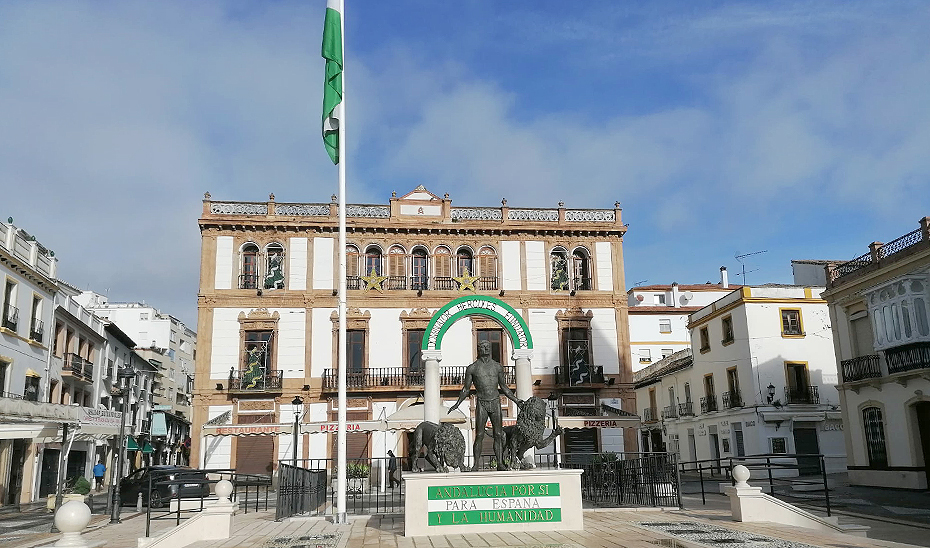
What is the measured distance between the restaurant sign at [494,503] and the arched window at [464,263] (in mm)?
20334

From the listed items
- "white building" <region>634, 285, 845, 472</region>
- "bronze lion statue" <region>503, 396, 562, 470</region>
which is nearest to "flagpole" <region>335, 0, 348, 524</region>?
Answer: "bronze lion statue" <region>503, 396, 562, 470</region>

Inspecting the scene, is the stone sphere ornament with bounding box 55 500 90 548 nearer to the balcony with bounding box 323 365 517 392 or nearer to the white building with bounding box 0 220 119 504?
the white building with bounding box 0 220 119 504

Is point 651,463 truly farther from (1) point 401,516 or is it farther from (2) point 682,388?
(2) point 682,388

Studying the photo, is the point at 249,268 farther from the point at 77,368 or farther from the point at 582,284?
the point at 582,284

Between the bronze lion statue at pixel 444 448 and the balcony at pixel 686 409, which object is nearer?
the bronze lion statue at pixel 444 448

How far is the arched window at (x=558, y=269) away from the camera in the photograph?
31.3 metres

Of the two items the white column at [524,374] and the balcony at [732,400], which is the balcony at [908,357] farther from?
the white column at [524,374]

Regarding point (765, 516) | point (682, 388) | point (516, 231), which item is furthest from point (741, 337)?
point (765, 516)

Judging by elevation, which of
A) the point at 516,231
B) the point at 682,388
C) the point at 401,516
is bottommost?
the point at 401,516

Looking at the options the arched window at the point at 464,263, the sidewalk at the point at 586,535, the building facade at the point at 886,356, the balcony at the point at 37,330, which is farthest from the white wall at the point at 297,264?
→ the building facade at the point at 886,356

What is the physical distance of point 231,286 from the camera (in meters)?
29.7

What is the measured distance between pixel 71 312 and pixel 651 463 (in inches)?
1000

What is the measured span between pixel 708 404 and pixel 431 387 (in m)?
21.5

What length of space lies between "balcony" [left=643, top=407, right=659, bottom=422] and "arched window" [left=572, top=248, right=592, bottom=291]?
14269mm
